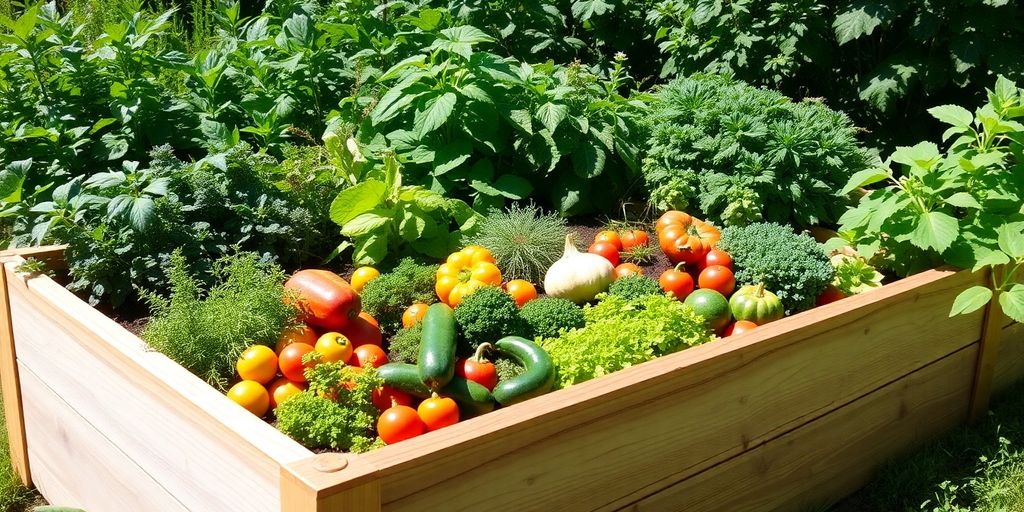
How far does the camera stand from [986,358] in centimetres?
393

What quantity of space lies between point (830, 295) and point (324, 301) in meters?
2.01

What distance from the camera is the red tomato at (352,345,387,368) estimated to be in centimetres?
300

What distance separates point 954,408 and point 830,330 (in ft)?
3.69

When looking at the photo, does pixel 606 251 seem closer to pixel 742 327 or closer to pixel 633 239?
pixel 633 239

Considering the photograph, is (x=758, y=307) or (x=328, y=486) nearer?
(x=328, y=486)

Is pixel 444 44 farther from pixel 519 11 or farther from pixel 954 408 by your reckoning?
pixel 954 408

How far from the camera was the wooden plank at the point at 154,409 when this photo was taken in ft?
7.36

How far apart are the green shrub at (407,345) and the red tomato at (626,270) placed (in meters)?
0.89

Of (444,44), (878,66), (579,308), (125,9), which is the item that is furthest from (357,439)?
(878,66)

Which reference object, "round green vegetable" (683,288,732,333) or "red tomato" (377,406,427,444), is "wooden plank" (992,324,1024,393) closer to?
"round green vegetable" (683,288,732,333)

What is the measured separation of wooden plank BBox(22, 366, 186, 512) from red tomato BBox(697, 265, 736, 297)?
2.07 metres

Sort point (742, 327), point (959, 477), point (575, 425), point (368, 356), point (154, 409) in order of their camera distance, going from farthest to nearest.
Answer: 1. point (959, 477)
2. point (742, 327)
3. point (368, 356)
4. point (154, 409)
5. point (575, 425)

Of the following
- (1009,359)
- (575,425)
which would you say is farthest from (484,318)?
(1009,359)

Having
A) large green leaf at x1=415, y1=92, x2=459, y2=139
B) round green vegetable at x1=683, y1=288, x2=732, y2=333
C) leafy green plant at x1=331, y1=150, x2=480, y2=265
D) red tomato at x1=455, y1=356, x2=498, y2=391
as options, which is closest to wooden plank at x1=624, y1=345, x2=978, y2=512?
round green vegetable at x1=683, y1=288, x2=732, y2=333
